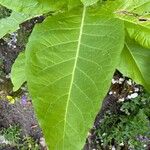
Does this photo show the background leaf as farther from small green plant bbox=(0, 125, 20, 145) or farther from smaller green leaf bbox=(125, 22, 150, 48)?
small green plant bbox=(0, 125, 20, 145)

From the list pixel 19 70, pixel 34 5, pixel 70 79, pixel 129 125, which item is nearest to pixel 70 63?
pixel 70 79

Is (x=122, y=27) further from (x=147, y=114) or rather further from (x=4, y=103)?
(x=4, y=103)

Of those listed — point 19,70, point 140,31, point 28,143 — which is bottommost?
point 28,143

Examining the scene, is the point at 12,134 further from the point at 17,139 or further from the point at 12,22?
the point at 12,22

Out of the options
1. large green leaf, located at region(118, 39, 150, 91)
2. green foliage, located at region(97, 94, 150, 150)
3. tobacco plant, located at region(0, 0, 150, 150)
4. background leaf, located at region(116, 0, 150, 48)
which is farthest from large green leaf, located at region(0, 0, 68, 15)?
green foliage, located at region(97, 94, 150, 150)

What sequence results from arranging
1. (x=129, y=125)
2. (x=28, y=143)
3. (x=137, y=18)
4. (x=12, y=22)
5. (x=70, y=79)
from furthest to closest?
(x=28, y=143), (x=129, y=125), (x=12, y=22), (x=137, y=18), (x=70, y=79)

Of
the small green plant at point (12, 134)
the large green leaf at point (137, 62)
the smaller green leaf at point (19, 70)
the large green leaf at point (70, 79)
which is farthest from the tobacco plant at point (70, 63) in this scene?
the small green plant at point (12, 134)
